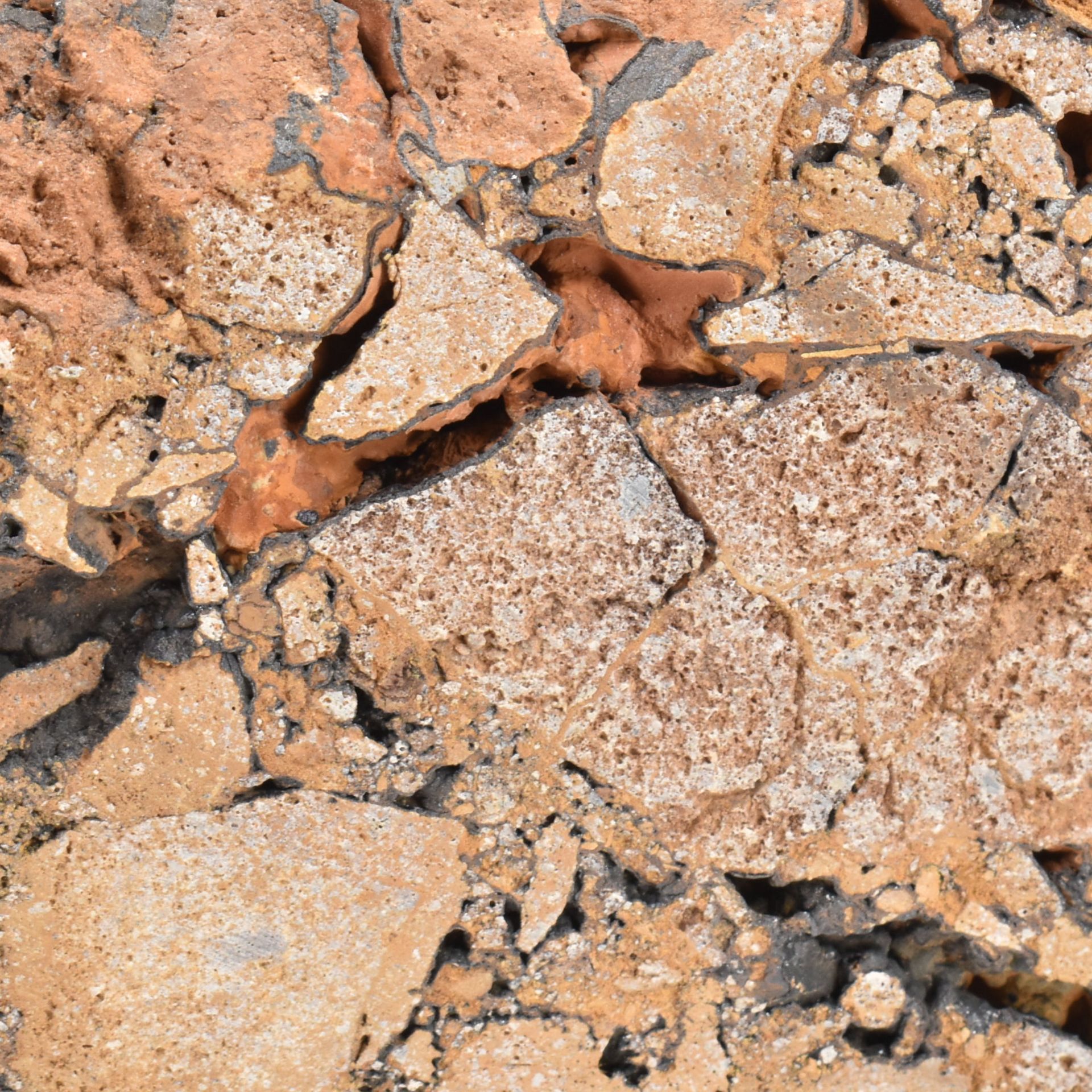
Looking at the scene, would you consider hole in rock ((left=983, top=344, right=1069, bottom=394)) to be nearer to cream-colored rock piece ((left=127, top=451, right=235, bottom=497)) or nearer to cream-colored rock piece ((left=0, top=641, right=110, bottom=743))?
cream-colored rock piece ((left=127, top=451, right=235, bottom=497))

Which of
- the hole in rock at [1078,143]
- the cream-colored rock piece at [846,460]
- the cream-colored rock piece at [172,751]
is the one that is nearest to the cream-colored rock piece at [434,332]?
the cream-colored rock piece at [846,460]

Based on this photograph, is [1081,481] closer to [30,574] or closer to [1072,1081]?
[1072,1081]

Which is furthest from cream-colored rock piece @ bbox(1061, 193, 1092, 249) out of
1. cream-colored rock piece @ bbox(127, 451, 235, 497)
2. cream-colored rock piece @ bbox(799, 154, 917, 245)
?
cream-colored rock piece @ bbox(127, 451, 235, 497)

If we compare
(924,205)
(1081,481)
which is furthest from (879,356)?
(1081,481)

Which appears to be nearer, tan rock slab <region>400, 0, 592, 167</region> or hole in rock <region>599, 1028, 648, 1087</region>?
tan rock slab <region>400, 0, 592, 167</region>

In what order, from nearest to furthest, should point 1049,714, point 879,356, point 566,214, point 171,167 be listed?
point 171,167, point 566,214, point 879,356, point 1049,714

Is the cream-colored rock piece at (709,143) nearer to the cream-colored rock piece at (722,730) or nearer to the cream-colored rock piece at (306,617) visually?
the cream-colored rock piece at (722,730)
